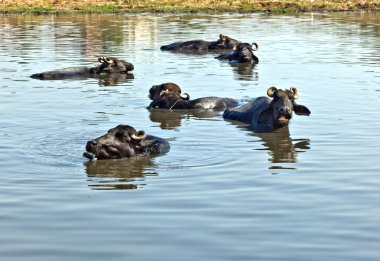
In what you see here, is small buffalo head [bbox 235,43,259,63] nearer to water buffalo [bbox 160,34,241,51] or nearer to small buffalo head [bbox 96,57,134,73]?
water buffalo [bbox 160,34,241,51]

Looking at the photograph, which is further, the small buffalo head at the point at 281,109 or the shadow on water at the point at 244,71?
the shadow on water at the point at 244,71

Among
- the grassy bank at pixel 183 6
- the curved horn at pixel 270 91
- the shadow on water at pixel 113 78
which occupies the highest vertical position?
the grassy bank at pixel 183 6

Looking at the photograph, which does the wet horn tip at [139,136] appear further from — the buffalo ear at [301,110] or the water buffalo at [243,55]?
the water buffalo at [243,55]

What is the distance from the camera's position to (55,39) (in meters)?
36.9

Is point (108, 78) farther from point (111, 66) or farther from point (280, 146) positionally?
point (280, 146)

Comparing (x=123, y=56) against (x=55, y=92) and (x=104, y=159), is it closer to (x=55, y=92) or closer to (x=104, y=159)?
(x=55, y=92)

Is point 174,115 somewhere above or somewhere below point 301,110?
below

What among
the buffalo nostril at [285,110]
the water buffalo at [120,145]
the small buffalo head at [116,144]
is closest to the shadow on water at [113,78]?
the buffalo nostril at [285,110]

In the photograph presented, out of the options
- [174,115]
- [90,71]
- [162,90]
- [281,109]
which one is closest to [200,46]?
[90,71]

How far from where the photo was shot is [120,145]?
45.3 feet

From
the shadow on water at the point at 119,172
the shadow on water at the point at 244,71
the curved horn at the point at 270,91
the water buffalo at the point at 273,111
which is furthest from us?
the shadow on water at the point at 244,71

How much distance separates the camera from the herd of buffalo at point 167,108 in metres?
13.8

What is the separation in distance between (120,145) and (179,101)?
614cm

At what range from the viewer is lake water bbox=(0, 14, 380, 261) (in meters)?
9.38
